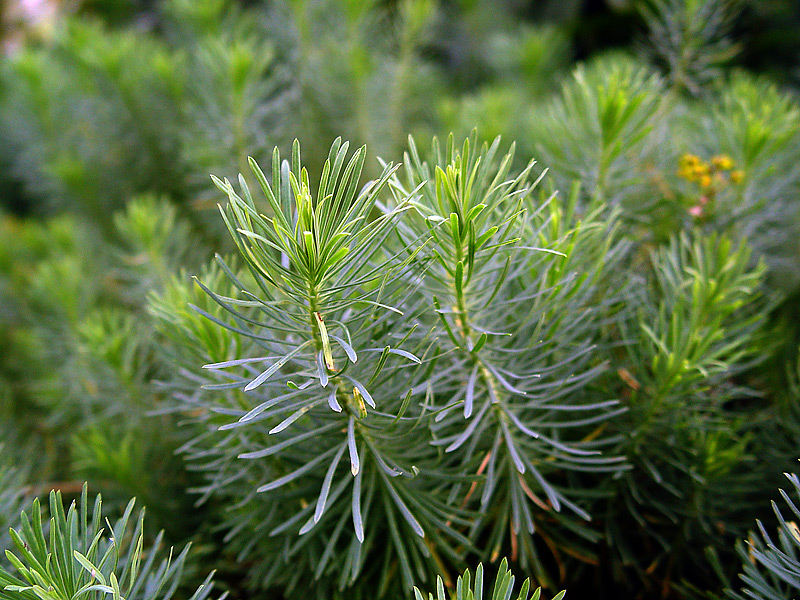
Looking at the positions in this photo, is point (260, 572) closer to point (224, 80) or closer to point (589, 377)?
point (589, 377)

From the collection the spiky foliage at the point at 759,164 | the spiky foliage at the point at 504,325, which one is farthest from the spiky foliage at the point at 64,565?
the spiky foliage at the point at 759,164

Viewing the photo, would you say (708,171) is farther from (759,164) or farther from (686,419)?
(686,419)

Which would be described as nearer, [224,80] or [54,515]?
[54,515]

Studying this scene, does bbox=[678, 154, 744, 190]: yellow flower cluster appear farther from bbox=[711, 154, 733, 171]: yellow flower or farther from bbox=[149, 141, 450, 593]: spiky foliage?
bbox=[149, 141, 450, 593]: spiky foliage

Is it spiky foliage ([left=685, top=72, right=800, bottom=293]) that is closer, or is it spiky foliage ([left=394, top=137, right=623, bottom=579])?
spiky foliage ([left=394, top=137, right=623, bottom=579])

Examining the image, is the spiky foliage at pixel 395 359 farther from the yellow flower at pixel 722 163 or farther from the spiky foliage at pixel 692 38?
the spiky foliage at pixel 692 38

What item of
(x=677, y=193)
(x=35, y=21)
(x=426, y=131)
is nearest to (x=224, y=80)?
(x=426, y=131)

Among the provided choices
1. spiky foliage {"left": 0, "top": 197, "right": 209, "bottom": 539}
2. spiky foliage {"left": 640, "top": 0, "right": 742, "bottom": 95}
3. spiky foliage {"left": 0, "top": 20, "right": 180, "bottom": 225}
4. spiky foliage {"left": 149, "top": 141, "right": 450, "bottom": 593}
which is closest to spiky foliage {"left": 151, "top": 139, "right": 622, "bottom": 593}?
spiky foliage {"left": 149, "top": 141, "right": 450, "bottom": 593}

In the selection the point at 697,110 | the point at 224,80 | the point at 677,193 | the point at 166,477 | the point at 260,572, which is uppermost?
the point at 224,80
